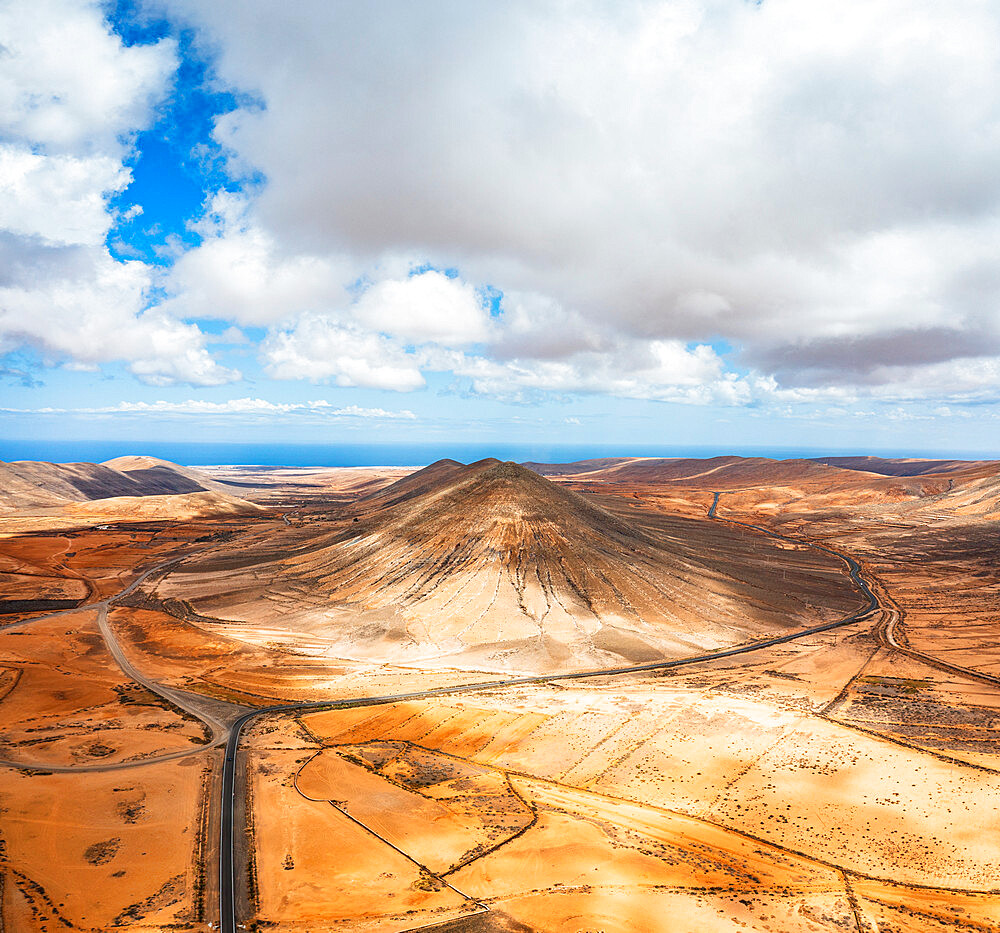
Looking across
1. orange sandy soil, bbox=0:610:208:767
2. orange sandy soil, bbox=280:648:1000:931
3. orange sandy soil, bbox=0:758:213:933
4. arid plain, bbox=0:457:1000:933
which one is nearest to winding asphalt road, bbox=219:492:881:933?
arid plain, bbox=0:457:1000:933

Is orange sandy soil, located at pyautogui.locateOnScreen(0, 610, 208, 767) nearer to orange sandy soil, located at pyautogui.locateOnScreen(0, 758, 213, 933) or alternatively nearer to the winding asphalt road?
orange sandy soil, located at pyautogui.locateOnScreen(0, 758, 213, 933)

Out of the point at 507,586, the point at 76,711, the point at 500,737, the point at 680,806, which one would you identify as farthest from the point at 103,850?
the point at 507,586

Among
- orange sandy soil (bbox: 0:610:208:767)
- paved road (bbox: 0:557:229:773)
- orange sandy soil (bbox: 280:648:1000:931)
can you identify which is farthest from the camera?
orange sandy soil (bbox: 0:610:208:767)

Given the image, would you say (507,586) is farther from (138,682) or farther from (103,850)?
(103,850)

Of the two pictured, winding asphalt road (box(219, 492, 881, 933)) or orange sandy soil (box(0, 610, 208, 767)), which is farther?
orange sandy soil (box(0, 610, 208, 767))

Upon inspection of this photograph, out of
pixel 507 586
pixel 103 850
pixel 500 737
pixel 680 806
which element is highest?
pixel 507 586

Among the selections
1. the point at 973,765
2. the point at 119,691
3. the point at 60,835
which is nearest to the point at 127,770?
the point at 60,835
